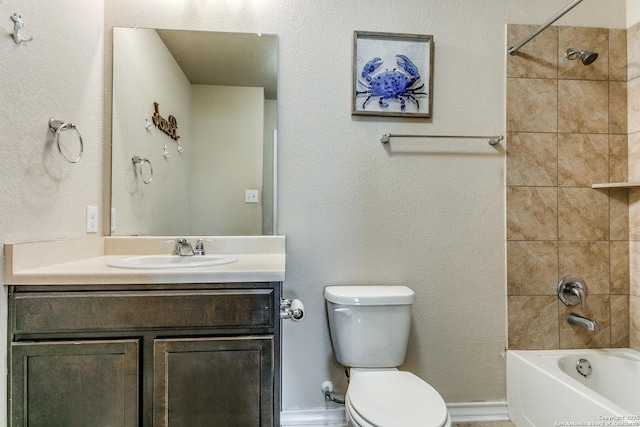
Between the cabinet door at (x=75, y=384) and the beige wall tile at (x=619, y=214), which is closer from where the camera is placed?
the cabinet door at (x=75, y=384)

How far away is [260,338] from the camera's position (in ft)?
3.39

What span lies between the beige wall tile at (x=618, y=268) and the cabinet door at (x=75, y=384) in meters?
2.26

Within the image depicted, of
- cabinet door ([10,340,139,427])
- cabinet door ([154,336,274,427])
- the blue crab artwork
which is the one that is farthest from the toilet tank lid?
the blue crab artwork

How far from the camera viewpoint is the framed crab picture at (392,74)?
164 cm

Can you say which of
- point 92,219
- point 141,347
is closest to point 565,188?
point 141,347

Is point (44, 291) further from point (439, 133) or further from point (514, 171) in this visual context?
point (514, 171)

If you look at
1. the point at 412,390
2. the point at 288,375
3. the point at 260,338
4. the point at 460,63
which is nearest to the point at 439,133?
the point at 460,63

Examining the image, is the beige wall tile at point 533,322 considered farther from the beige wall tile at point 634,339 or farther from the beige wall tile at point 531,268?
the beige wall tile at point 634,339

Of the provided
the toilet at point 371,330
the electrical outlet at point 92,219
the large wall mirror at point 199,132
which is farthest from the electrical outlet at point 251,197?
the electrical outlet at point 92,219

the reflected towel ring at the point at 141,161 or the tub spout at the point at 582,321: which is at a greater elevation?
the reflected towel ring at the point at 141,161

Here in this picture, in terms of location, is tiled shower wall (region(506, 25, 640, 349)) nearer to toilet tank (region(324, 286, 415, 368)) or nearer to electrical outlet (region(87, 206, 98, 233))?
toilet tank (region(324, 286, 415, 368))

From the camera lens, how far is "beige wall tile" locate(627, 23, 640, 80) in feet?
5.50

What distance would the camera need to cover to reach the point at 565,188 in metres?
1.69

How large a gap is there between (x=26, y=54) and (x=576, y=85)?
2.46 meters
